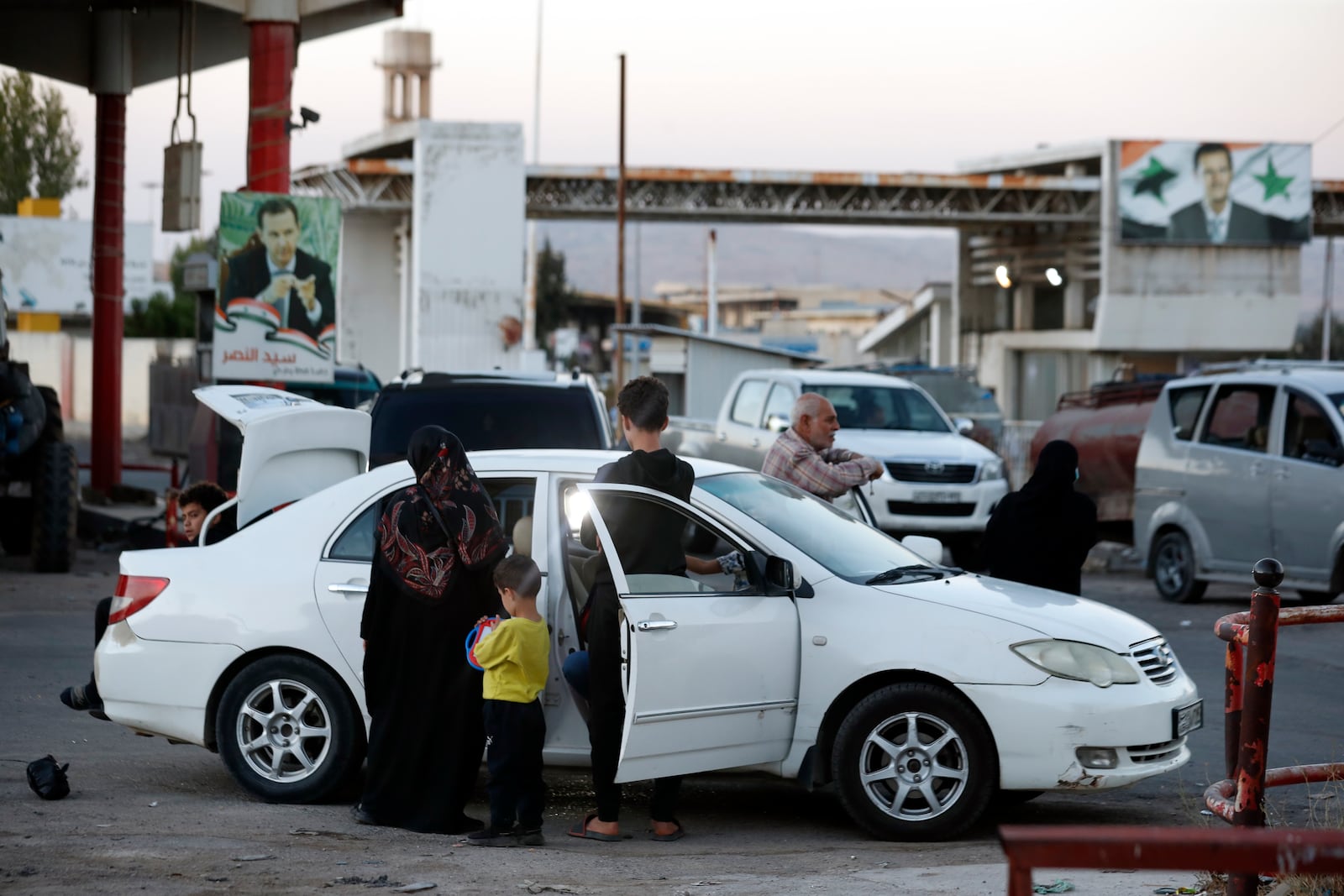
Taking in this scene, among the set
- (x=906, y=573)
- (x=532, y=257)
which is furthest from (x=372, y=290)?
(x=906, y=573)

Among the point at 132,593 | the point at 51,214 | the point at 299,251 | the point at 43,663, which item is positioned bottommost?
the point at 43,663

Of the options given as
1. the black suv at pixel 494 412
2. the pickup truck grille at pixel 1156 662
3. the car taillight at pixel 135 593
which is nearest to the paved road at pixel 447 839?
the pickup truck grille at pixel 1156 662

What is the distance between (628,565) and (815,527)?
110 centimetres

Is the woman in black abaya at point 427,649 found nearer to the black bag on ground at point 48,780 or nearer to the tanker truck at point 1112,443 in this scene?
the black bag on ground at point 48,780

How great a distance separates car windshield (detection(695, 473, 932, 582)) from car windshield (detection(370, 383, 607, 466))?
3.75m

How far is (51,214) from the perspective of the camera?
64875 millimetres

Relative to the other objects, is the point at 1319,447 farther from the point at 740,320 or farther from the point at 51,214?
the point at 740,320

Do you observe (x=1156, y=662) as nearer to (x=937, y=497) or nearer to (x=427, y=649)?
(x=427, y=649)

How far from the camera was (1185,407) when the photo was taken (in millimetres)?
15594

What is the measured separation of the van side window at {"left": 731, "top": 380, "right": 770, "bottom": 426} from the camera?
18.8 m

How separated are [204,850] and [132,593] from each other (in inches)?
59.3

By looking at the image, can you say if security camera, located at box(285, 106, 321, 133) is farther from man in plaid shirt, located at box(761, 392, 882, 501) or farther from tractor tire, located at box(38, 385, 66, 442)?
man in plaid shirt, located at box(761, 392, 882, 501)

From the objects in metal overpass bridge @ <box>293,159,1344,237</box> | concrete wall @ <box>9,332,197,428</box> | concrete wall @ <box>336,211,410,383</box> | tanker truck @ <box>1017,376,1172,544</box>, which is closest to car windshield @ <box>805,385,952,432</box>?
tanker truck @ <box>1017,376,1172,544</box>

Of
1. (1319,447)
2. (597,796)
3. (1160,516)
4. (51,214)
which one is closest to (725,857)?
(597,796)
